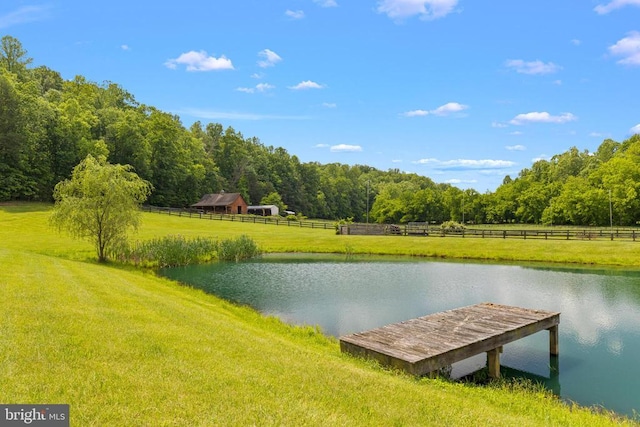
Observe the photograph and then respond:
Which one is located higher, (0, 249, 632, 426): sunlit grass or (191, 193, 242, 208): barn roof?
(191, 193, 242, 208): barn roof

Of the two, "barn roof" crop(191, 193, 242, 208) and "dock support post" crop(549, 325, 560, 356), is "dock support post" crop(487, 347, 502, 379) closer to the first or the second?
"dock support post" crop(549, 325, 560, 356)

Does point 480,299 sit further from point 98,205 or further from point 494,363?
point 98,205

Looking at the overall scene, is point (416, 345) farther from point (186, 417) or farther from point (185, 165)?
point (185, 165)

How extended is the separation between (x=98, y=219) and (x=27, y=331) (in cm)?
2030

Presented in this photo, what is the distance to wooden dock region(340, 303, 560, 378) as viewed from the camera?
9.34 meters

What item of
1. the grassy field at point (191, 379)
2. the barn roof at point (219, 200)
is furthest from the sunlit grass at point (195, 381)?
the barn roof at point (219, 200)

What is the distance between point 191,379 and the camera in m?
6.04

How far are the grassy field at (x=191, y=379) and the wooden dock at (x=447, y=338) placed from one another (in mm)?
496

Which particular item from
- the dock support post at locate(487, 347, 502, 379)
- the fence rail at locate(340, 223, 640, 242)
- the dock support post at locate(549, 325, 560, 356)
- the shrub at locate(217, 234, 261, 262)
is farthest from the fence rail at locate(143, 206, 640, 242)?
the dock support post at locate(487, 347, 502, 379)

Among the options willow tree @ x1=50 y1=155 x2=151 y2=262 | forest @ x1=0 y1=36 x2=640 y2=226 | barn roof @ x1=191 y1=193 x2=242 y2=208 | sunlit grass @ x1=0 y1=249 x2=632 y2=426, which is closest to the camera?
sunlit grass @ x1=0 y1=249 x2=632 y2=426

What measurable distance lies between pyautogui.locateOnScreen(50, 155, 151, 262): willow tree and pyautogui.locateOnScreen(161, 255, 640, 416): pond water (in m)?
4.38

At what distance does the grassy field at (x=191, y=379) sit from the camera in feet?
16.9

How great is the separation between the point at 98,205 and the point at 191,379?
23.1m

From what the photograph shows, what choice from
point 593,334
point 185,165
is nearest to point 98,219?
point 593,334
